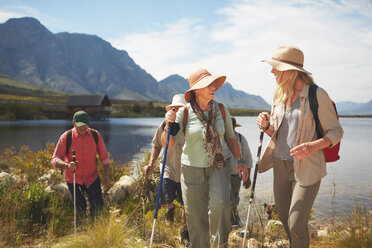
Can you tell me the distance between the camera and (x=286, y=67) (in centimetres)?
272

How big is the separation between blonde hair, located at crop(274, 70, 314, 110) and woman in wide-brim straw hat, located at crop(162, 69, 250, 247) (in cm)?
67

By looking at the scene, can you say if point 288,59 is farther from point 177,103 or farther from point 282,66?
point 177,103

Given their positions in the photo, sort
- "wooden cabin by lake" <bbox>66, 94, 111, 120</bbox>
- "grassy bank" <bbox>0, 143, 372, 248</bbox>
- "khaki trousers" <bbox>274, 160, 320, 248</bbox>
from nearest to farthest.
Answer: "khaki trousers" <bbox>274, 160, 320, 248</bbox>
"grassy bank" <bbox>0, 143, 372, 248</bbox>
"wooden cabin by lake" <bbox>66, 94, 111, 120</bbox>

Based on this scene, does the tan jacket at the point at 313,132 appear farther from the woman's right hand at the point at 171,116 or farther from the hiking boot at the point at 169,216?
the hiking boot at the point at 169,216

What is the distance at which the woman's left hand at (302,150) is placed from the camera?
2.45 m

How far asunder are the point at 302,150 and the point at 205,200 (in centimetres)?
114

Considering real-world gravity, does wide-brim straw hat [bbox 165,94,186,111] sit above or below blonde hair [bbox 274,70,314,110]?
below

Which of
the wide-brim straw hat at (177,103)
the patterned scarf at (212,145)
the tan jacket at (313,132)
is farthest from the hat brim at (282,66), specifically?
the wide-brim straw hat at (177,103)

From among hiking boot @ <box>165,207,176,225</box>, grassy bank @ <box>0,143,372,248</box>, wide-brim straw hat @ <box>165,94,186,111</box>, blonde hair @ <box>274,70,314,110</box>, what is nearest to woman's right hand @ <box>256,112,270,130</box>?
blonde hair @ <box>274,70,314,110</box>

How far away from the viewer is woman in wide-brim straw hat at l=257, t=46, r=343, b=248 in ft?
8.07

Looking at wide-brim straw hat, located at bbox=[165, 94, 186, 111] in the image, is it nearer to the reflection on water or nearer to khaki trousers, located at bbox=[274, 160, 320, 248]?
khaki trousers, located at bbox=[274, 160, 320, 248]

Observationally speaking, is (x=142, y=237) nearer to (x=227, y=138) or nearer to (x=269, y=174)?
(x=227, y=138)

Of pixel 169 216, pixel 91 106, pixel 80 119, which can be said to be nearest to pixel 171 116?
pixel 80 119

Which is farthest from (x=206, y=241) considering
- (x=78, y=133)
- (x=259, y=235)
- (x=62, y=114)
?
(x=62, y=114)
